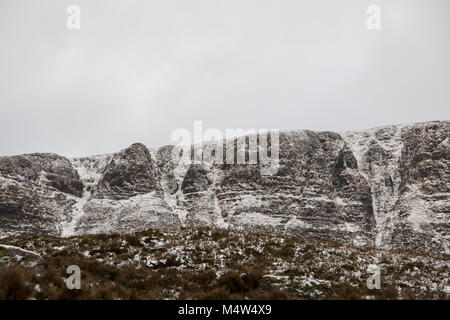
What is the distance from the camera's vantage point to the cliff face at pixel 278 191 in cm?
8475

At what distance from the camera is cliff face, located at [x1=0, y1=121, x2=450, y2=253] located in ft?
278

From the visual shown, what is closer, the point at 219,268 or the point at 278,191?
the point at 219,268

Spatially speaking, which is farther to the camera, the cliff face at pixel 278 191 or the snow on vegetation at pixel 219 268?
the cliff face at pixel 278 191

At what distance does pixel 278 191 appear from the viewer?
4104 inches

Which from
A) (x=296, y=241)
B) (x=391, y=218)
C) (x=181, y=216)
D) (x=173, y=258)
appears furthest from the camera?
(x=181, y=216)

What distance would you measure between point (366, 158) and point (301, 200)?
37.3m

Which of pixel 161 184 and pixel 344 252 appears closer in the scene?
pixel 344 252

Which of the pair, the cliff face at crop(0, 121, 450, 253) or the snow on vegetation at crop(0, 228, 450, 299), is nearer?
the snow on vegetation at crop(0, 228, 450, 299)

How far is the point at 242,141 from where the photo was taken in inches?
5118

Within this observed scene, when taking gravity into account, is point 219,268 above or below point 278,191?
above
